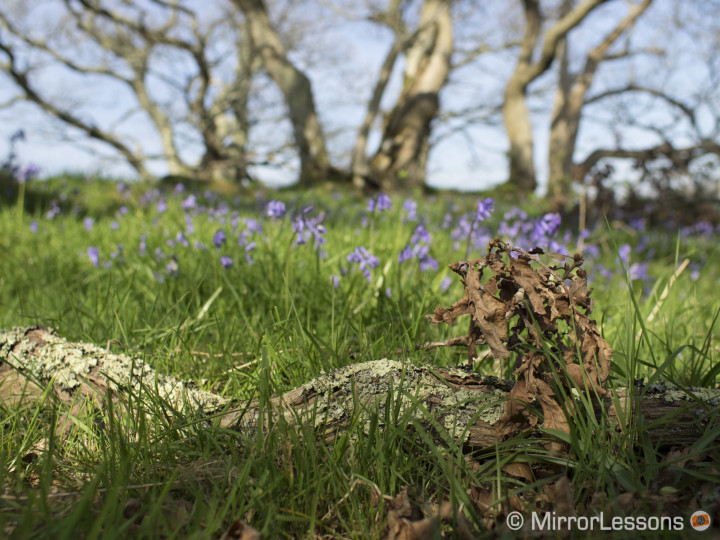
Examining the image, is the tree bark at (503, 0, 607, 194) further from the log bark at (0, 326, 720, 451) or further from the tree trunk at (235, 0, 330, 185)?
the log bark at (0, 326, 720, 451)

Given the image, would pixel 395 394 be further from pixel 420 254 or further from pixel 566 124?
pixel 566 124

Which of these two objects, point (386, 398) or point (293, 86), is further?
point (293, 86)

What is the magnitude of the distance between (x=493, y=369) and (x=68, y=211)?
6.09 metres

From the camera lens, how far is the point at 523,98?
1404 cm

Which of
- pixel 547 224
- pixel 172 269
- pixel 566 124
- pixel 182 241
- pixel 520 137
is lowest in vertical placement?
pixel 172 269

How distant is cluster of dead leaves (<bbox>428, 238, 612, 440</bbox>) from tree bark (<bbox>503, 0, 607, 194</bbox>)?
1244 centimetres

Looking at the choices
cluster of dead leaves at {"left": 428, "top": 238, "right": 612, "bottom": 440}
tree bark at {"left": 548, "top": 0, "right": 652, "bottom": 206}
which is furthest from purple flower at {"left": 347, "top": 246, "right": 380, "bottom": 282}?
tree bark at {"left": 548, "top": 0, "right": 652, "bottom": 206}

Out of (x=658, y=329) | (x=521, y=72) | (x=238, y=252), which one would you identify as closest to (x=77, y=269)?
(x=238, y=252)

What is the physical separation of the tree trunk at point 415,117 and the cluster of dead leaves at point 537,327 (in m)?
10.3

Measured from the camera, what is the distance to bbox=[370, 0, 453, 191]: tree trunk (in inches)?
480

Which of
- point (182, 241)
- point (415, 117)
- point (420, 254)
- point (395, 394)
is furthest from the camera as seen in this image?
point (415, 117)

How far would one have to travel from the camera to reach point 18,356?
6.71ft

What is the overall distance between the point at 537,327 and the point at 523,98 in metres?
14.0

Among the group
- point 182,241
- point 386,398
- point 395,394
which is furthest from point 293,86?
point 386,398
